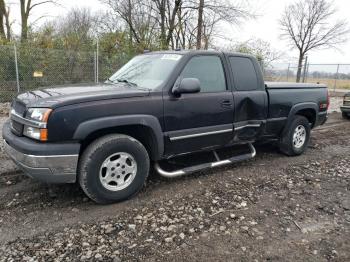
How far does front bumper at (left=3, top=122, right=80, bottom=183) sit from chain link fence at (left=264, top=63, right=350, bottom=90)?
2078 cm

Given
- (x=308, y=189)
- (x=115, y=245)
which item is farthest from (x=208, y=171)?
(x=115, y=245)

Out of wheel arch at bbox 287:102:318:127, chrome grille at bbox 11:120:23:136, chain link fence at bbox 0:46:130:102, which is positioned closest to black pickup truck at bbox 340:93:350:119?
wheel arch at bbox 287:102:318:127

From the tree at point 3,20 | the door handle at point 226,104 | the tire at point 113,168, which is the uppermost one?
the tree at point 3,20

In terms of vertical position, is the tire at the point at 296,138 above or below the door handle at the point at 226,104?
below

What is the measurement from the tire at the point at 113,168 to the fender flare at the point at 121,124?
19cm

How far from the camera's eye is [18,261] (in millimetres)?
2580

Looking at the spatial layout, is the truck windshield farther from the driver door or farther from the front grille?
the front grille

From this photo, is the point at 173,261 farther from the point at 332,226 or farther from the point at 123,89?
the point at 123,89

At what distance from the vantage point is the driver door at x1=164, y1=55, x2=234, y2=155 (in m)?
3.94

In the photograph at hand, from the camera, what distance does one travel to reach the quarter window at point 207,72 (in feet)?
13.8

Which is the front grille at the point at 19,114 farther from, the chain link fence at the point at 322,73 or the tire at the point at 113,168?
the chain link fence at the point at 322,73

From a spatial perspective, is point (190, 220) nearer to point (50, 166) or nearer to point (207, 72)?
point (50, 166)

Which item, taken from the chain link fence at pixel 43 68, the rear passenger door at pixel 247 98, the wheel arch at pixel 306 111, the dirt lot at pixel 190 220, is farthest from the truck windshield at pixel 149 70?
the chain link fence at pixel 43 68

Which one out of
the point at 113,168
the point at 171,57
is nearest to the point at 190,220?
the point at 113,168
